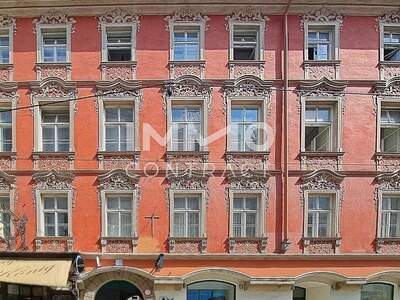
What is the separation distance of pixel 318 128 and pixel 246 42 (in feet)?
12.1

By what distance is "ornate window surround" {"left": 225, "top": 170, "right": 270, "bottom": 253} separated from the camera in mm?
10820

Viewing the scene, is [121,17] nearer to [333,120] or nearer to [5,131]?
[5,131]

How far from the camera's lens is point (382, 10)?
11.2 meters

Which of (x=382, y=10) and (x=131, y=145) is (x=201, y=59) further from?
(x=382, y=10)

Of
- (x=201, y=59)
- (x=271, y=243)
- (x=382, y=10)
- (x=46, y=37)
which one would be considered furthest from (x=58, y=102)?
(x=382, y=10)

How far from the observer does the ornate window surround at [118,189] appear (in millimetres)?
10844

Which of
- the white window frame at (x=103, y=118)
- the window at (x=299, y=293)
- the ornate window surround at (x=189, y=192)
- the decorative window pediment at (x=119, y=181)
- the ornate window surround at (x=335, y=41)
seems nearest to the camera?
the ornate window surround at (x=189, y=192)

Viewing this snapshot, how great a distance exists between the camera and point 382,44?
11.2 m

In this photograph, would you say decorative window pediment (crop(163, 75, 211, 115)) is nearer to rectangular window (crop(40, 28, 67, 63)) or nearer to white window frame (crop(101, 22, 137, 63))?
white window frame (crop(101, 22, 137, 63))

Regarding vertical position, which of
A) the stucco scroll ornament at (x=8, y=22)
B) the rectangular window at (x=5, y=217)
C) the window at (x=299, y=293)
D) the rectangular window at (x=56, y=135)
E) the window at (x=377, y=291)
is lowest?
the window at (x=299, y=293)

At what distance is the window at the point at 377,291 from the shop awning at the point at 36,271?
367 inches

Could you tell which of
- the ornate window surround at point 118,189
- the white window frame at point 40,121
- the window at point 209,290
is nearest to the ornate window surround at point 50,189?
the white window frame at point 40,121

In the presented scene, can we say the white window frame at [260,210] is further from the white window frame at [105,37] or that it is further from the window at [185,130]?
the white window frame at [105,37]

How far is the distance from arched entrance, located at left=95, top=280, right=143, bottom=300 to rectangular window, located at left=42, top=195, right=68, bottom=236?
215 cm
